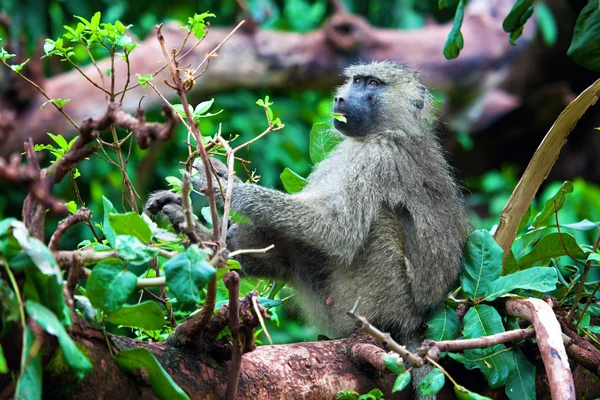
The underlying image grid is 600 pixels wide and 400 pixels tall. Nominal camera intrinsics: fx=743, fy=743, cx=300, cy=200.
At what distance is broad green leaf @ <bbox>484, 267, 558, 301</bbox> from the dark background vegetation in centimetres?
418

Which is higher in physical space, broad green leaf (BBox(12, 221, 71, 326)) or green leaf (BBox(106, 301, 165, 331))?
broad green leaf (BBox(12, 221, 71, 326))

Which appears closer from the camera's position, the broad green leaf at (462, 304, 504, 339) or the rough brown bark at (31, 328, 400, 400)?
the rough brown bark at (31, 328, 400, 400)

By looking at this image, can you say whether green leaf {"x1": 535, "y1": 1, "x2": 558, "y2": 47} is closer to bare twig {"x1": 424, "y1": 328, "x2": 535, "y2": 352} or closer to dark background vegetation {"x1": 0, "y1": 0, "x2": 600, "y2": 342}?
dark background vegetation {"x1": 0, "y1": 0, "x2": 600, "y2": 342}

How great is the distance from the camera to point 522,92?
10.6 m

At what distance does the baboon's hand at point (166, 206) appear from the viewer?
11.3ft

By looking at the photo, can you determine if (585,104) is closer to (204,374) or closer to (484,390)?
(484,390)

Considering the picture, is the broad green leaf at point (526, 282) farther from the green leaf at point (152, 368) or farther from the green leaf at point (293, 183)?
the green leaf at point (152, 368)

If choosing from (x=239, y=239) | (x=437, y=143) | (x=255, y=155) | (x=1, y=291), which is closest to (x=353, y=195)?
(x=239, y=239)

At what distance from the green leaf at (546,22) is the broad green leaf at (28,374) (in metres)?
8.46

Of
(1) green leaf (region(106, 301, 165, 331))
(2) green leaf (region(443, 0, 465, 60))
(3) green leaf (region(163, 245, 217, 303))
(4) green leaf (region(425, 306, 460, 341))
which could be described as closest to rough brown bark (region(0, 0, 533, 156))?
(2) green leaf (region(443, 0, 465, 60))

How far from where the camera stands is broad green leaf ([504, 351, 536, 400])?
3037 millimetres

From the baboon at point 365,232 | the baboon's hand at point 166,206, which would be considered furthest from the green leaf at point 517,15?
the baboon's hand at point 166,206

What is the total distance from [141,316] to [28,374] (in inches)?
23.4

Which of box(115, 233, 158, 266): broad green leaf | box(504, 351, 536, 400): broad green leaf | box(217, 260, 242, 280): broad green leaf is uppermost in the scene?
box(115, 233, 158, 266): broad green leaf
